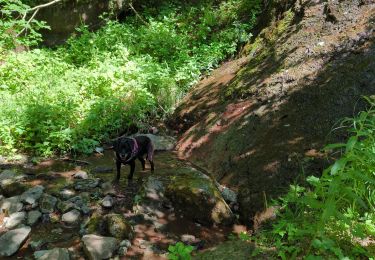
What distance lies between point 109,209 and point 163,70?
4475 millimetres

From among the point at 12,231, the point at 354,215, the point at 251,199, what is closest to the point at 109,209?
the point at 12,231

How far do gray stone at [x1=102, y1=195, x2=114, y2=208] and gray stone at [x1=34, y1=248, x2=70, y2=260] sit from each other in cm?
108

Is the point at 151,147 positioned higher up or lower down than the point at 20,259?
higher up

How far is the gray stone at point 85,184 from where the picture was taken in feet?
17.8

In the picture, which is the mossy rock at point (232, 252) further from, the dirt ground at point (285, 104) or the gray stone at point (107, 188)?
the gray stone at point (107, 188)

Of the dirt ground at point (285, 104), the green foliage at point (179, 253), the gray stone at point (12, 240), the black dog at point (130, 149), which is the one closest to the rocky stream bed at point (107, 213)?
the gray stone at point (12, 240)

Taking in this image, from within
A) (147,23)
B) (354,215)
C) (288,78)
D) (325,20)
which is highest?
(147,23)

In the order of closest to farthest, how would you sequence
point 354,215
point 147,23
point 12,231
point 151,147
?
1. point 354,215
2. point 12,231
3. point 151,147
4. point 147,23

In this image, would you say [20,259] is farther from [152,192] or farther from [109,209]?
[152,192]

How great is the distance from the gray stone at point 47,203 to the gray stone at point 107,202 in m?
0.66

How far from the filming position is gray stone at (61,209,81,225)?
15.5 feet

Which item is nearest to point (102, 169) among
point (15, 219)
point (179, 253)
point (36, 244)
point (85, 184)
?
point (85, 184)

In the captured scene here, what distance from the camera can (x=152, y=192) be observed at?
203 inches

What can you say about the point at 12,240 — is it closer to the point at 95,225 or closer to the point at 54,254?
the point at 54,254
